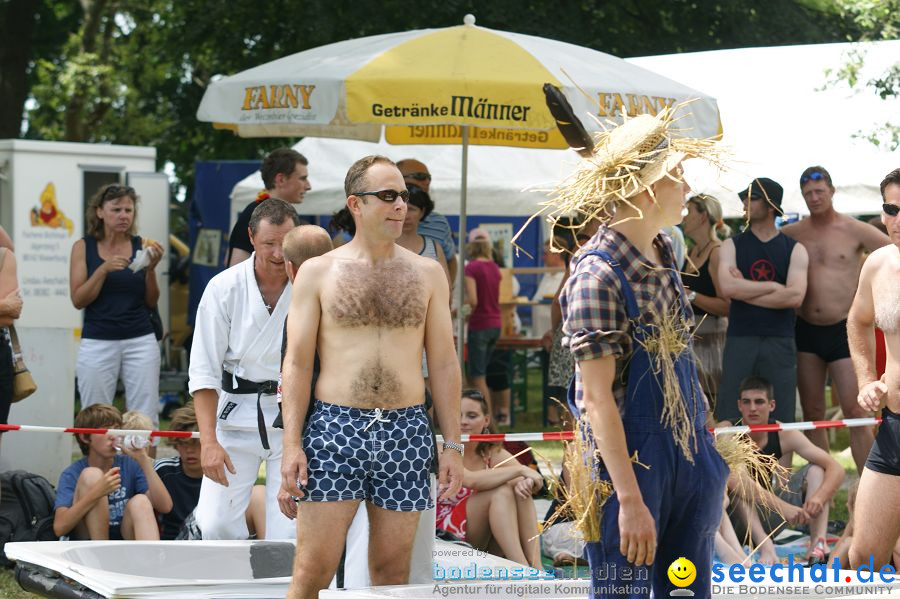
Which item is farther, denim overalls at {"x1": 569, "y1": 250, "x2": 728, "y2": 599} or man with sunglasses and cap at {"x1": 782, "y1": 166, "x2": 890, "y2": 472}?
man with sunglasses and cap at {"x1": 782, "y1": 166, "x2": 890, "y2": 472}

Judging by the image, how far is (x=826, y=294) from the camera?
31.2ft

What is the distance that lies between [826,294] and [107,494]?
5.29 m

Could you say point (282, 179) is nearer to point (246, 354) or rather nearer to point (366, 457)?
point (246, 354)

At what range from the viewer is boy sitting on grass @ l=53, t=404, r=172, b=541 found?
718 cm

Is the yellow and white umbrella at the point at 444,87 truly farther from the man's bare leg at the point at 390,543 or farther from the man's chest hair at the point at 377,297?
the man's bare leg at the point at 390,543

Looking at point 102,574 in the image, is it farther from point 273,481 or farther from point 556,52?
point 556,52

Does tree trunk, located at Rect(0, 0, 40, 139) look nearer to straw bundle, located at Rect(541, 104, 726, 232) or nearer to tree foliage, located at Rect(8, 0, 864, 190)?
tree foliage, located at Rect(8, 0, 864, 190)

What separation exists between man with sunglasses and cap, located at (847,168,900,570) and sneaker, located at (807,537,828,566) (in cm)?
193

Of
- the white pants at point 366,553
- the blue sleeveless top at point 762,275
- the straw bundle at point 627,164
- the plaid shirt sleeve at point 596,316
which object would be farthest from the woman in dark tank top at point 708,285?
the plaid shirt sleeve at point 596,316

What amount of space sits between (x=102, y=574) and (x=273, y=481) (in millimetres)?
890

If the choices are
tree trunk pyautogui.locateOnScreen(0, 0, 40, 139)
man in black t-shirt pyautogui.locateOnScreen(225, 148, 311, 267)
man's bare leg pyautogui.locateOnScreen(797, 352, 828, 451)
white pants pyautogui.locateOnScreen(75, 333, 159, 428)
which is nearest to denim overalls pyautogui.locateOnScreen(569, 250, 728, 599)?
man in black t-shirt pyautogui.locateOnScreen(225, 148, 311, 267)

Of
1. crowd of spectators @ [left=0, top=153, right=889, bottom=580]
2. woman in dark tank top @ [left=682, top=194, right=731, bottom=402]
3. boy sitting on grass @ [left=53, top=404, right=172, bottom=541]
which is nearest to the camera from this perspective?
boy sitting on grass @ [left=53, top=404, right=172, bottom=541]

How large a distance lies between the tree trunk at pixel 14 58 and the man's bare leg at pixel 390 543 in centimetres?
1937

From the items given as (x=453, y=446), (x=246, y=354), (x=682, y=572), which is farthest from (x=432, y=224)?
(x=682, y=572)
